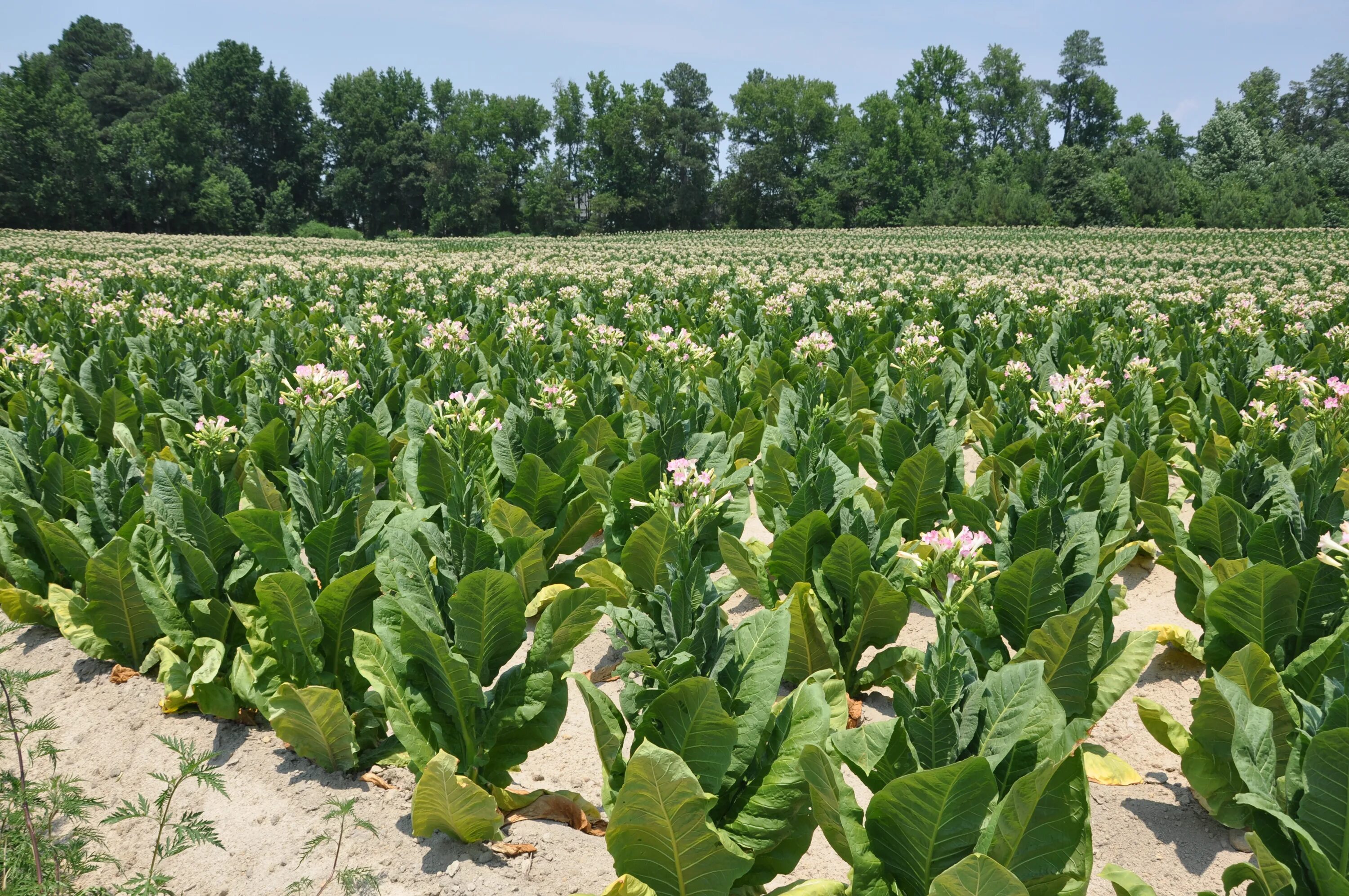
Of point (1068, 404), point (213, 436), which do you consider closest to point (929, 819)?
A: point (1068, 404)

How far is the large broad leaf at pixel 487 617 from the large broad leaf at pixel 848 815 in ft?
3.56

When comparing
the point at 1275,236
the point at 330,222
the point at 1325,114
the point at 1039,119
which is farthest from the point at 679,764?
the point at 1325,114

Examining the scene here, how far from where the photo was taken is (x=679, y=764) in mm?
1942

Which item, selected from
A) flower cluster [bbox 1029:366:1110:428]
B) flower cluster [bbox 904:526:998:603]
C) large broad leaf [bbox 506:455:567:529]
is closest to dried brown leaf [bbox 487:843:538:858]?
flower cluster [bbox 904:526:998:603]

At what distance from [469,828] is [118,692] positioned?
1.95m

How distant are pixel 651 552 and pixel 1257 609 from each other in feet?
7.37

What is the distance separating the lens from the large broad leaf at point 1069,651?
2582mm

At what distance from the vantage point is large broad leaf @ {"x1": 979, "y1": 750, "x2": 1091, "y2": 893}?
1.83m

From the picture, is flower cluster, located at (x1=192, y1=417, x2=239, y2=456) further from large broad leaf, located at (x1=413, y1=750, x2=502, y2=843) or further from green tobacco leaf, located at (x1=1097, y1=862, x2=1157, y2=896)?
green tobacco leaf, located at (x1=1097, y1=862, x2=1157, y2=896)

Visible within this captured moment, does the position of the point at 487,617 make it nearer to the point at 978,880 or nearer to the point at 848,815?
the point at 848,815

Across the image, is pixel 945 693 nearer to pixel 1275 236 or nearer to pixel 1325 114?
pixel 1275 236

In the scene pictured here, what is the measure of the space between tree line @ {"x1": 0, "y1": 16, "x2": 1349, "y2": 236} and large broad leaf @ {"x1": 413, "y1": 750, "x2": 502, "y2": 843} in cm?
6337

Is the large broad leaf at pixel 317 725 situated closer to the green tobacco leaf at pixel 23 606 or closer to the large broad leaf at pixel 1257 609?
the green tobacco leaf at pixel 23 606

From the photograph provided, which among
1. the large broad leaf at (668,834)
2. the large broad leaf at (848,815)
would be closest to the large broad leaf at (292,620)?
the large broad leaf at (668,834)
